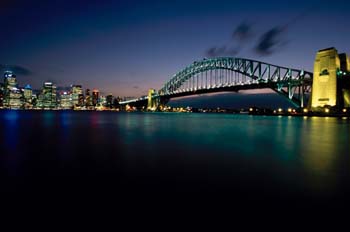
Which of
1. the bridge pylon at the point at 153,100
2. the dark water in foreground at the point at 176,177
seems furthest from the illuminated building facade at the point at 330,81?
the bridge pylon at the point at 153,100

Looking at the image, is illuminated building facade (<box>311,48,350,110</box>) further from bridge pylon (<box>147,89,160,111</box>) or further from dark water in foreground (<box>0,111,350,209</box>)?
bridge pylon (<box>147,89,160,111</box>)

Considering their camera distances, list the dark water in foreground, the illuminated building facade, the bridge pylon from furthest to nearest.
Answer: the bridge pylon < the illuminated building facade < the dark water in foreground

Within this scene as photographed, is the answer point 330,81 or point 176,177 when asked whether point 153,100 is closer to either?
point 330,81

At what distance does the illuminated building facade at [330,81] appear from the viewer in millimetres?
47219

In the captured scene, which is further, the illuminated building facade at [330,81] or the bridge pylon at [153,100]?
the bridge pylon at [153,100]

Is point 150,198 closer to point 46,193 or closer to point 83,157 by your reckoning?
point 46,193

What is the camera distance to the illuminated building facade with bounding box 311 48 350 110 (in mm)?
47219

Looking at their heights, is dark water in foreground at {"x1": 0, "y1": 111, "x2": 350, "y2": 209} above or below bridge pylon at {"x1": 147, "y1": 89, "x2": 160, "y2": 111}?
below

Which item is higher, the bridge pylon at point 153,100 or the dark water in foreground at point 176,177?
the bridge pylon at point 153,100

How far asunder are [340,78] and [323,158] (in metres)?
48.8

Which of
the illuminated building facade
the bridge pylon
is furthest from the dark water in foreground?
the bridge pylon

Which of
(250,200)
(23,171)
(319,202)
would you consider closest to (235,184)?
(250,200)

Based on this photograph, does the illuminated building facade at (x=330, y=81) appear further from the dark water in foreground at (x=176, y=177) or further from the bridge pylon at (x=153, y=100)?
the bridge pylon at (x=153, y=100)

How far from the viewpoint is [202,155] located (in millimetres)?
8461
